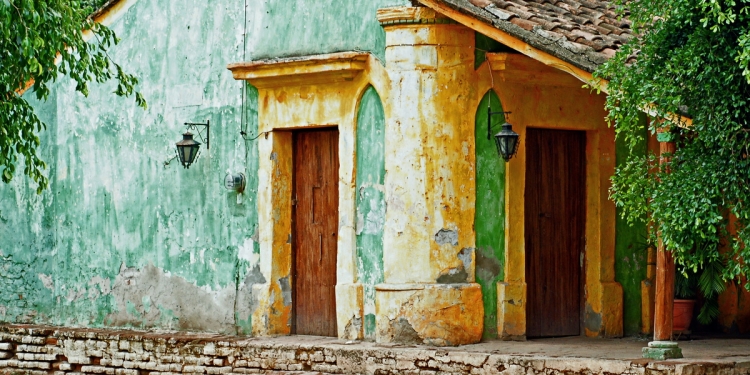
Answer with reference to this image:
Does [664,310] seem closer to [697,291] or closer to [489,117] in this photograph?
[489,117]

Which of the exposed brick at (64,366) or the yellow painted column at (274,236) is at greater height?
the yellow painted column at (274,236)

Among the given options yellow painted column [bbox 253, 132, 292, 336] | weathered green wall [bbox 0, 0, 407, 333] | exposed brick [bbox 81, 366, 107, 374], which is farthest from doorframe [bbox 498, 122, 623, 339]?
exposed brick [bbox 81, 366, 107, 374]

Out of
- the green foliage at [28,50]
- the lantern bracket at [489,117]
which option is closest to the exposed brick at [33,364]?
the green foliage at [28,50]

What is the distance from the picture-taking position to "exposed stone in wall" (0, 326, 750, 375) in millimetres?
10414

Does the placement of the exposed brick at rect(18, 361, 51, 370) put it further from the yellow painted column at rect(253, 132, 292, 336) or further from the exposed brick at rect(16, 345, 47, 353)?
the yellow painted column at rect(253, 132, 292, 336)

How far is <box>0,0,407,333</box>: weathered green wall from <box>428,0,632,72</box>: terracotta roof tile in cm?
134

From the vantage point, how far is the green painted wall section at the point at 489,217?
11.9m

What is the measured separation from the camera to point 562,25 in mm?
10914

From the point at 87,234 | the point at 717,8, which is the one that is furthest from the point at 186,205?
the point at 717,8

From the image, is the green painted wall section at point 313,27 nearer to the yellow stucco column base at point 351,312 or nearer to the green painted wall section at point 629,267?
the yellow stucco column base at point 351,312

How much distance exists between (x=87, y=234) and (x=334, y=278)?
133 inches

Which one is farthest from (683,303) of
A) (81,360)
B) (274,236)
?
(81,360)

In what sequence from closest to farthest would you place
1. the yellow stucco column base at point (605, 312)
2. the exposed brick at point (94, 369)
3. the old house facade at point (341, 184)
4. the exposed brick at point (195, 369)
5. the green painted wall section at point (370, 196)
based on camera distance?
the old house facade at point (341, 184), the green painted wall section at point (370, 196), the yellow stucco column base at point (605, 312), the exposed brick at point (195, 369), the exposed brick at point (94, 369)

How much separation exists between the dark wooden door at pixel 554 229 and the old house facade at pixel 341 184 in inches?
0.8
